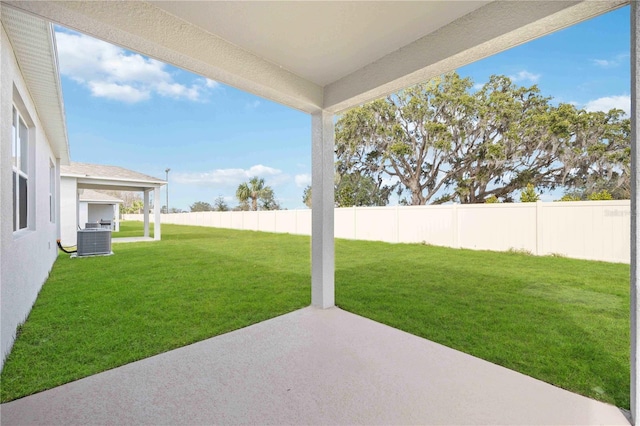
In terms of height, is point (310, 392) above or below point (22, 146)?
below

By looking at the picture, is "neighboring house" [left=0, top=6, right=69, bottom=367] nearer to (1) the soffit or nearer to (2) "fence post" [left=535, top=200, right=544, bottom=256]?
(1) the soffit

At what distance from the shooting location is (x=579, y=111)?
535 inches

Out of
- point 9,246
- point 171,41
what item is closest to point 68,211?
point 9,246

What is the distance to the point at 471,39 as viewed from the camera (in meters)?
2.37

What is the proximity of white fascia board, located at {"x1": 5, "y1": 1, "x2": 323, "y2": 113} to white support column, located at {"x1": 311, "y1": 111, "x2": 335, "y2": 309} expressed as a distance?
630 millimetres

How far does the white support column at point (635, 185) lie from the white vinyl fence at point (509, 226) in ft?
24.9

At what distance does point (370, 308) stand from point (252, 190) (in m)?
26.3

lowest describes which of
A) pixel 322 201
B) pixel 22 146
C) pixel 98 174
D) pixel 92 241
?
pixel 92 241

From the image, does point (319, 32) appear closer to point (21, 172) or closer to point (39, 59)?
point (39, 59)

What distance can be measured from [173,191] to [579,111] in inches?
1492

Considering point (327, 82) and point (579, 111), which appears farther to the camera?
point (579, 111)

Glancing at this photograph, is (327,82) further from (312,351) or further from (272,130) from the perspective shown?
(272,130)

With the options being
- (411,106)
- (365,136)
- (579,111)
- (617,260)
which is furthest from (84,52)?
(579,111)

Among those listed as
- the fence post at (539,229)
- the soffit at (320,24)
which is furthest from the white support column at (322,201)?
the fence post at (539,229)
